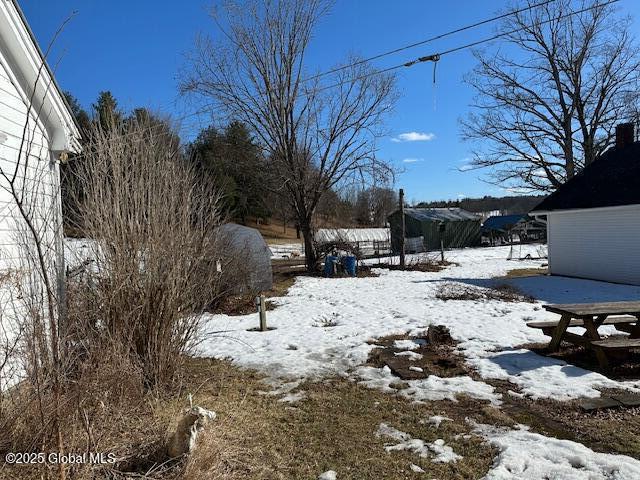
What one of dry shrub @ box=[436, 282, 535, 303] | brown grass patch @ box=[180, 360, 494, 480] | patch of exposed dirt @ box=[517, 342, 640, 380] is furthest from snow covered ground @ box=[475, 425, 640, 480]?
dry shrub @ box=[436, 282, 535, 303]

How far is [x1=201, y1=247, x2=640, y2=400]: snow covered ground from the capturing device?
19.2ft

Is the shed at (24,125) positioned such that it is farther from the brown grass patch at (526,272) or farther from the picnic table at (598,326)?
the brown grass patch at (526,272)

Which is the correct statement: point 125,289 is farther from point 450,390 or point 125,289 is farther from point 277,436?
point 450,390

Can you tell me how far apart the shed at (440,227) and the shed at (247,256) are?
23502 mm

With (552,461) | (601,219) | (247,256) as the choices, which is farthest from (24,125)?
(601,219)

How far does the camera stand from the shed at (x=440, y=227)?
38.3 metres

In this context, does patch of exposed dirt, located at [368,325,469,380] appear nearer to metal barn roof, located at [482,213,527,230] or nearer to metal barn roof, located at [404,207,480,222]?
metal barn roof, located at [404,207,480,222]

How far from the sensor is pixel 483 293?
40.5 ft

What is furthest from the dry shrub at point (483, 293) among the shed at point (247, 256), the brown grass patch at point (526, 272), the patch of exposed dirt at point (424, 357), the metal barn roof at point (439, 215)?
the metal barn roof at point (439, 215)

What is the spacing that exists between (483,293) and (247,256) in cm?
666

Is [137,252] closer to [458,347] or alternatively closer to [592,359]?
[458,347]

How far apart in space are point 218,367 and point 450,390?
3.19 m

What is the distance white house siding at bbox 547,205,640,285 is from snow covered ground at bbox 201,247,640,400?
81 centimetres

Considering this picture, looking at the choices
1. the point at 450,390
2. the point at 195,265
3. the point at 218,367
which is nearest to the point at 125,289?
the point at 195,265
